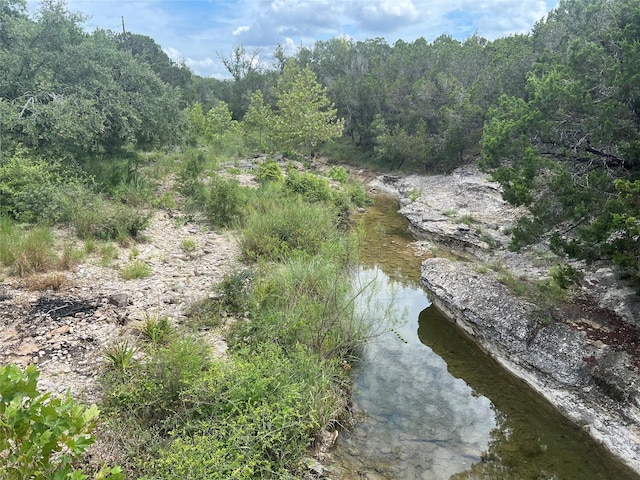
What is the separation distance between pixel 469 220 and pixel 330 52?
123ft

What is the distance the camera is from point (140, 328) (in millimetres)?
7355

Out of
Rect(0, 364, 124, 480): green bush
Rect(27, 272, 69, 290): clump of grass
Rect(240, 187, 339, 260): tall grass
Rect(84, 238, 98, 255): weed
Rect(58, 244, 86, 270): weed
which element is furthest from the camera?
Rect(240, 187, 339, 260): tall grass

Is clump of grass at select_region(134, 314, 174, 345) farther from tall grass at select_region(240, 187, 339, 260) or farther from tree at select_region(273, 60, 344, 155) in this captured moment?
tree at select_region(273, 60, 344, 155)

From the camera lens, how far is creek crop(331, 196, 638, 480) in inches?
243

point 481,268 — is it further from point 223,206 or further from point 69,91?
point 69,91

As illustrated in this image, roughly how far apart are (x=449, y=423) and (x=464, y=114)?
22.4 meters

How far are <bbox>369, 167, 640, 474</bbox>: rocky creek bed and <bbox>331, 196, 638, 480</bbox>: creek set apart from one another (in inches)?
12.7

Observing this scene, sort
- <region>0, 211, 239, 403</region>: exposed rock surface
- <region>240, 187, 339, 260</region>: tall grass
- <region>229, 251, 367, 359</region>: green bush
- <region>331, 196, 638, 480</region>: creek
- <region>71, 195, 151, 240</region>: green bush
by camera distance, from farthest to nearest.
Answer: <region>240, 187, 339, 260</region>: tall grass < <region>71, 195, 151, 240</region>: green bush < <region>229, 251, 367, 359</region>: green bush < <region>0, 211, 239, 403</region>: exposed rock surface < <region>331, 196, 638, 480</region>: creek

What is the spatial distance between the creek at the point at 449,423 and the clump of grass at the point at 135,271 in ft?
17.6

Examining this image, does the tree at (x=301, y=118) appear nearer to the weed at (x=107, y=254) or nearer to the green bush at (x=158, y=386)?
the weed at (x=107, y=254)

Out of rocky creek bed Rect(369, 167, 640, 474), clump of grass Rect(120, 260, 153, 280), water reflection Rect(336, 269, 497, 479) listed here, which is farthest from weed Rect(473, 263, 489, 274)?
clump of grass Rect(120, 260, 153, 280)

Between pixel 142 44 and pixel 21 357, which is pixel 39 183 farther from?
pixel 142 44

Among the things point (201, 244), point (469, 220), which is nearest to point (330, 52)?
point (469, 220)

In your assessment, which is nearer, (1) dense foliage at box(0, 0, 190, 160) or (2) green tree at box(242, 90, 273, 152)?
(1) dense foliage at box(0, 0, 190, 160)
